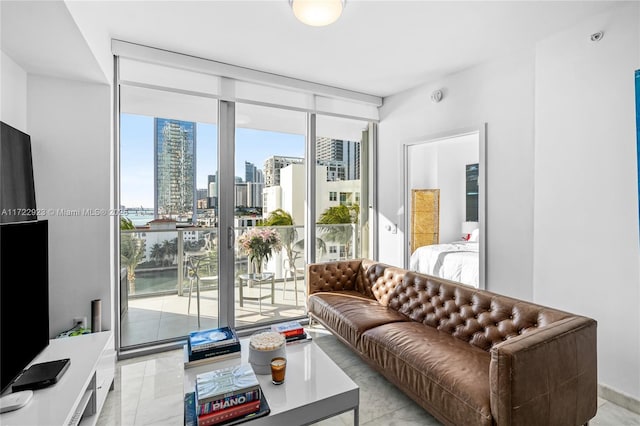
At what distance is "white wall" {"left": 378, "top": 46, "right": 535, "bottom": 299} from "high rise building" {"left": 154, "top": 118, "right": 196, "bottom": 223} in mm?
2661

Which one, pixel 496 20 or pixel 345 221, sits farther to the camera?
pixel 345 221

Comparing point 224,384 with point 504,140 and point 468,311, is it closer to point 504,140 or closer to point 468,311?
point 468,311

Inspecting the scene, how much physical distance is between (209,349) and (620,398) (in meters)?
2.78

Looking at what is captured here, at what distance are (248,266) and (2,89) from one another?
2387 millimetres

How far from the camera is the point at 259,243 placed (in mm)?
3566

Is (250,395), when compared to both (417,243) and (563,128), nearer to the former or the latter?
(563,128)

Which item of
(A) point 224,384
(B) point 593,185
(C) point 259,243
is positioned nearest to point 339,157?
(C) point 259,243

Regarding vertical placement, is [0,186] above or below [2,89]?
below

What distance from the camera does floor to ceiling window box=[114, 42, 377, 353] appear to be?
2990 millimetres

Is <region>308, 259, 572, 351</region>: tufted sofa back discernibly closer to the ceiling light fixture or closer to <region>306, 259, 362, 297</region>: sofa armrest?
<region>306, 259, 362, 297</region>: sofa armrest

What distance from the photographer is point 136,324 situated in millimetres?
3061

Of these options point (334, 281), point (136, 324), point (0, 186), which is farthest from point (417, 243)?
point (0, 186)

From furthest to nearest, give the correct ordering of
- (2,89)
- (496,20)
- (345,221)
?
(345,221) < (496,20) < (2,89)

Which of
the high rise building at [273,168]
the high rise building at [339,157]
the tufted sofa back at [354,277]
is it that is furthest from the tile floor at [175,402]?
the high rise building at [339,157]
